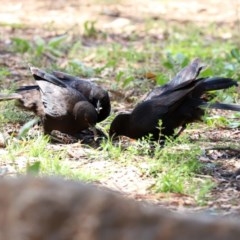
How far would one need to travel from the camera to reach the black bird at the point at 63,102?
5316mm

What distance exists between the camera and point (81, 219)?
2.25 meters

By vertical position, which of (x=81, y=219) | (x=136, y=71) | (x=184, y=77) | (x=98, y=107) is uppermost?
(x=81, y=219)

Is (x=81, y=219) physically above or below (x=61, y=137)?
above

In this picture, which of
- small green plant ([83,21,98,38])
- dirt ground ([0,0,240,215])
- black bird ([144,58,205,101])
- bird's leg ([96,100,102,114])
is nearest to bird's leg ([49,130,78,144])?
bird's leg ([96,100,102,114])

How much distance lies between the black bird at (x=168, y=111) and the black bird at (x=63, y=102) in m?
0.22

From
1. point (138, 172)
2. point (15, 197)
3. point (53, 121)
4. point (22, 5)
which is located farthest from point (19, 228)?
point (22, 5)

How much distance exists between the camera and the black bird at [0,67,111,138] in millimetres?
5316

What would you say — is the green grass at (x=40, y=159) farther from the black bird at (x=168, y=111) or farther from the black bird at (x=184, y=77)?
the black bird at (x=184, y=77)

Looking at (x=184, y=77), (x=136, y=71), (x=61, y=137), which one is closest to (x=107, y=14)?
(x=136, y=71)

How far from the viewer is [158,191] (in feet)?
14.1

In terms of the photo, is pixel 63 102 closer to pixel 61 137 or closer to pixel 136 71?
pixel 61 137

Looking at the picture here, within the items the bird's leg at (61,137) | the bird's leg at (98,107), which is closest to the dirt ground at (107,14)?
the bird's leg at (98,107)

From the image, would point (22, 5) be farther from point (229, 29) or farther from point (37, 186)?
point (37, 186)

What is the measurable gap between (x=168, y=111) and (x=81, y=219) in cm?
304
